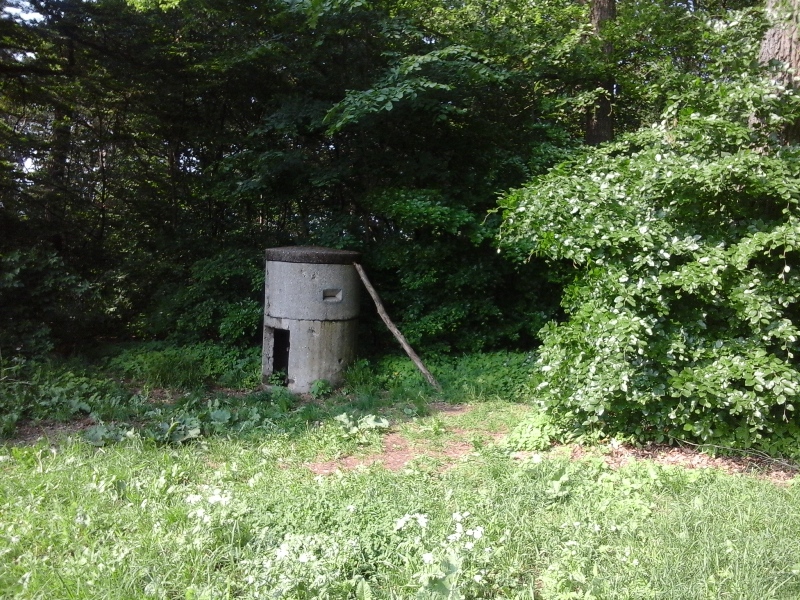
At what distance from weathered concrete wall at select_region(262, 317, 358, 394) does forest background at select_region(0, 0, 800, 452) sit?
1006 millimetres

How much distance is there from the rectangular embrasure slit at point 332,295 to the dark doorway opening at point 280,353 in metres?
0.80

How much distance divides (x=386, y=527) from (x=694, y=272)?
2.78 m

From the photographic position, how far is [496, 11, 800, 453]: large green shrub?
170 inches

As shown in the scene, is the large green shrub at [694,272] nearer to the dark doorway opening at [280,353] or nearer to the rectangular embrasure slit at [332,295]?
the rectangular embrasure slit at [332,295]

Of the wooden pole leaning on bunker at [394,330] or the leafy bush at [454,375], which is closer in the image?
the leafy bush at [454,375]

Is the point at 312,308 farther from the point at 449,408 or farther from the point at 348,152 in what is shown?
the point at 348,152

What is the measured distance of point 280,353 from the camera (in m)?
8.82

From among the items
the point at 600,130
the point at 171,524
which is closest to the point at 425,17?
the point at 600,130

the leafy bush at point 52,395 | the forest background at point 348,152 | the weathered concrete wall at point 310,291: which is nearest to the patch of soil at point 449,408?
the forest background at point 348,152

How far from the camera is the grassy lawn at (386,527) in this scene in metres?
2.85

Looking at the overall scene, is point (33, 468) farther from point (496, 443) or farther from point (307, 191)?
point (307, 191)

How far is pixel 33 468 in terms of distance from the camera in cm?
448

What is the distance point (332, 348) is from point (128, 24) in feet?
19.8

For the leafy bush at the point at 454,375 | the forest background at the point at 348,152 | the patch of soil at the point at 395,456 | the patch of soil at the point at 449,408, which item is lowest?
the patch of soil at the point at 395,456
